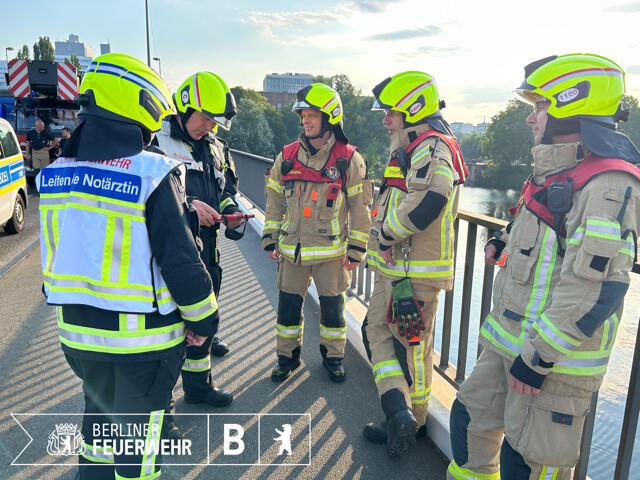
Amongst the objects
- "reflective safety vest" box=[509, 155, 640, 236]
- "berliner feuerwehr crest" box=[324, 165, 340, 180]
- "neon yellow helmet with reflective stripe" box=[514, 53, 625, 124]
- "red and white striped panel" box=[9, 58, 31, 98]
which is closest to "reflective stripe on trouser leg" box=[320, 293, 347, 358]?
"berliner feuerwehr crest" box=[324, 165, 340, 180]

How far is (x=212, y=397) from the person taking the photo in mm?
3602

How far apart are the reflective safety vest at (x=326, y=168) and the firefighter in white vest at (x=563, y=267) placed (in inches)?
70.5

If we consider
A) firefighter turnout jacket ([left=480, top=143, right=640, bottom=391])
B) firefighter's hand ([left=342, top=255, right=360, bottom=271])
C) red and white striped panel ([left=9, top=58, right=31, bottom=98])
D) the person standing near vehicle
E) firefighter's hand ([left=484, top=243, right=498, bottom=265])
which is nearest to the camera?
firefighter turnout jacket ([left=480, top=143, right=640, bottom=391])

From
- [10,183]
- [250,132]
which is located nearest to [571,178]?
[10,183]

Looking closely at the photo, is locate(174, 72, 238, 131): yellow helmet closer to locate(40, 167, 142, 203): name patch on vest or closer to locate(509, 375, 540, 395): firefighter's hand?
locate(40, 167, 142, 203): name patch on vest

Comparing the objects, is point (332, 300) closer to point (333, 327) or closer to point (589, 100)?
point (333, 327)

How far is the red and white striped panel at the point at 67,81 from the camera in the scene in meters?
15.7

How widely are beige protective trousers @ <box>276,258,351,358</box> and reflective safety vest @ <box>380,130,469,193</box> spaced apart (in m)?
1.12

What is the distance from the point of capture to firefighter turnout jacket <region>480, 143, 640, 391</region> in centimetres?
181

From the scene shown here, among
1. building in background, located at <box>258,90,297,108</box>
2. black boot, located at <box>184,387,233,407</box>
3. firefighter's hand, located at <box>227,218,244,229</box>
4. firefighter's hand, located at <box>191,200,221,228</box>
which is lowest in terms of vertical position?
black boot, located at <box>184,387,233,407</box>

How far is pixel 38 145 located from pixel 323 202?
1424 centimetres

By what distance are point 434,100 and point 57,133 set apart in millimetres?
16380

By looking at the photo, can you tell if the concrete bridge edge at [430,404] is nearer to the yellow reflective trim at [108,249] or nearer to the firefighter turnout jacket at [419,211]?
the firefighter turnout jacket at [419,211]

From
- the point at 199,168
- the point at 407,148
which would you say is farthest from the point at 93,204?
the point at 407,148
